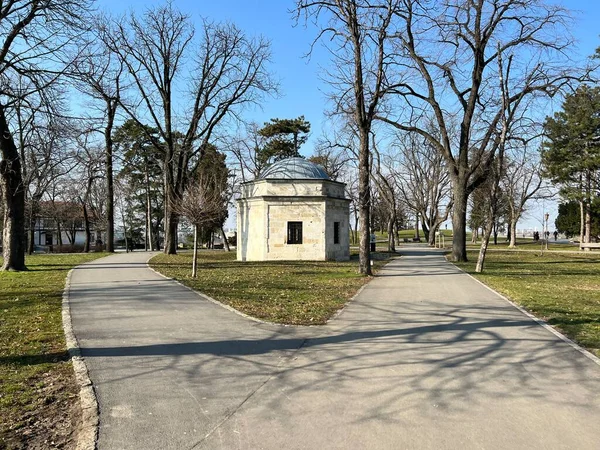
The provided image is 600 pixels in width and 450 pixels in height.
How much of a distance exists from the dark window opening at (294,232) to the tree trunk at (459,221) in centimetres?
919

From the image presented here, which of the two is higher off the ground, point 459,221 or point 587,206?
point 587,206

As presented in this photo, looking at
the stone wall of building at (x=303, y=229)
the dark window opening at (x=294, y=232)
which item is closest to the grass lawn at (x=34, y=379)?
the stone wall of building at (x=303, y=229)

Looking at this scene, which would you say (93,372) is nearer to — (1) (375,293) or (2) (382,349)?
(2) (382,349)

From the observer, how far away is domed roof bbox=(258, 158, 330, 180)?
32000mm

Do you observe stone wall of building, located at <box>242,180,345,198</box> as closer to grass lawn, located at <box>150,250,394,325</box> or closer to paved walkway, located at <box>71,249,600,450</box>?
grass lawn, located at <box>150,250,394,325</box>

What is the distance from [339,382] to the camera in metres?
5.54

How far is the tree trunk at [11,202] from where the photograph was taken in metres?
18.4

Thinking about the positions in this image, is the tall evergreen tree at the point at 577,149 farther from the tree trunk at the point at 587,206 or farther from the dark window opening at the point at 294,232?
the dark window opening at the point at 294,232

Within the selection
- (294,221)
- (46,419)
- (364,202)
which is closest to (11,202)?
(364,202)

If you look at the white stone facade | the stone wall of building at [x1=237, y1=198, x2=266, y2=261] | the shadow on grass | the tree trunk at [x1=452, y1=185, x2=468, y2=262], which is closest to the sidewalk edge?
the shadow on grass

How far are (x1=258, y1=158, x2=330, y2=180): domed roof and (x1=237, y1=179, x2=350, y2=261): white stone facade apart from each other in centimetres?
80

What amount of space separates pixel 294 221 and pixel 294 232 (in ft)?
2.25

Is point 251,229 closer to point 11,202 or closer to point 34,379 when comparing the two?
point 11,202

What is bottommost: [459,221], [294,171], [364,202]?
[459,221]
